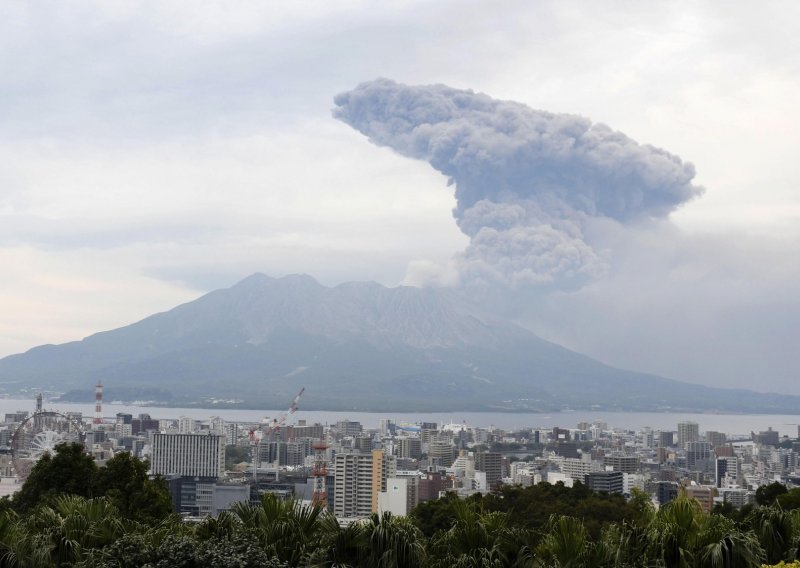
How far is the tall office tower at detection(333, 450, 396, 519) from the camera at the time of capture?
136 feet

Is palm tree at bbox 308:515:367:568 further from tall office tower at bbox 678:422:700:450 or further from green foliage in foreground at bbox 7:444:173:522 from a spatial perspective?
tall office tower at bbox 678:422:700:450

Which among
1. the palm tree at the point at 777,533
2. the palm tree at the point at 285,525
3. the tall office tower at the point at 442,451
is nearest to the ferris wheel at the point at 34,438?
the tall office tower at the point at 442,451

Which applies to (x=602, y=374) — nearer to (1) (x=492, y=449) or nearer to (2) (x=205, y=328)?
(2) (x=205, y=328)

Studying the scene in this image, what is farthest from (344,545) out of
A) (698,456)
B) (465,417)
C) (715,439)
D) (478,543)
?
(465,417)

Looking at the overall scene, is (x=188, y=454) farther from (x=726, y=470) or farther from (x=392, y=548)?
(x=392, y=548)

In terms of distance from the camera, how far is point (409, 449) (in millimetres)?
68938

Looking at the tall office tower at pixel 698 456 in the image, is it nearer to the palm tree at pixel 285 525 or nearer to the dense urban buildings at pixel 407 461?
the dense urban buildings at pixel 407 461

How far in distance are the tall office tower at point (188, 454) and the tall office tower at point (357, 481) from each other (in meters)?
12.8

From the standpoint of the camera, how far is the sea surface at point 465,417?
116 metres

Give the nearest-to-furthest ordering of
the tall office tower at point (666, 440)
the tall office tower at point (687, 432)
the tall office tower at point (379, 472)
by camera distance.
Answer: the tall office tower at point (379, 472)
the tall office tower at point (666, 440)
the tall office tower at point (687, 432)

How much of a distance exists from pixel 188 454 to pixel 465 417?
237 ft

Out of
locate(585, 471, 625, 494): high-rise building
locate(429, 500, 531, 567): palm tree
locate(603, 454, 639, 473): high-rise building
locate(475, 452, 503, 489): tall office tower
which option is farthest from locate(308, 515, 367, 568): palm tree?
locate(603, 454, 639, 473): high-rise building

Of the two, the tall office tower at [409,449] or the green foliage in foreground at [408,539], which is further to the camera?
the tall office tower at [409,449]

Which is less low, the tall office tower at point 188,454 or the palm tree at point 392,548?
the palm tree at point 392,548
